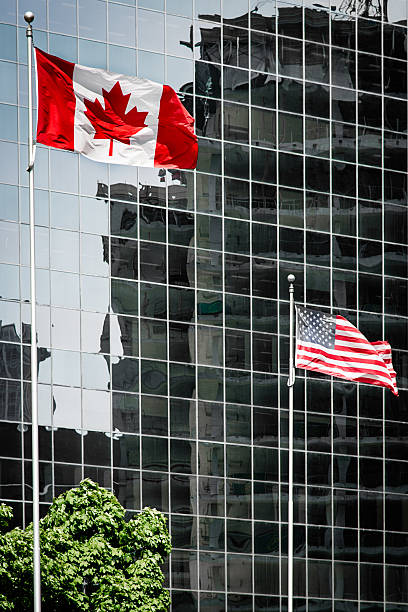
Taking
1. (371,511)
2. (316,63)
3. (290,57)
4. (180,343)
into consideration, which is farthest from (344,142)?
(371,511)

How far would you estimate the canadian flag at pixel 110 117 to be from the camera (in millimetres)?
43062

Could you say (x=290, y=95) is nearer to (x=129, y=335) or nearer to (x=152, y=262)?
(x=152, y=262)

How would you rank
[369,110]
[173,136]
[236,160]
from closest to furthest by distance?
[173,136], [236,160], [369,110]

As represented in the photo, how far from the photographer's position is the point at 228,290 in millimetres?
72750

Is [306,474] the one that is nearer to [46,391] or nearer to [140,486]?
[140,486]

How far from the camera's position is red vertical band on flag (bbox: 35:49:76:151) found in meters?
42.9

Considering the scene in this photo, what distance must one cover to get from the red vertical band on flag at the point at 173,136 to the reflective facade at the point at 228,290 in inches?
953

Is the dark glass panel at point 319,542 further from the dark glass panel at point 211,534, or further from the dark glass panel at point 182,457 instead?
the dark glass panel at point 182,457

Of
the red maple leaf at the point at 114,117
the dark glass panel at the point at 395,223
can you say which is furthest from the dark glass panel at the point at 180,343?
the red maple leaf at the point at 114,117

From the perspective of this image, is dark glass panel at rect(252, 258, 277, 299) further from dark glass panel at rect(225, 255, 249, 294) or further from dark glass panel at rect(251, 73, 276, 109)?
dark glass panel at rect(251, 73, 276, 109)

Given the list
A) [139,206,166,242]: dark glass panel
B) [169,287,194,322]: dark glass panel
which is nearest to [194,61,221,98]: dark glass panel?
[139,206,166,242]: dark glass panel

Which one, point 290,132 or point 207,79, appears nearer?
point 207,79

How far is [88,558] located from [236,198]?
78.3ft

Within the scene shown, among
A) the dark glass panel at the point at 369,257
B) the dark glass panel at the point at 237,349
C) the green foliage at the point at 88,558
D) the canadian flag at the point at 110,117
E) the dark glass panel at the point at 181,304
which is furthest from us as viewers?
the dark glass panel at the point at 369,257
